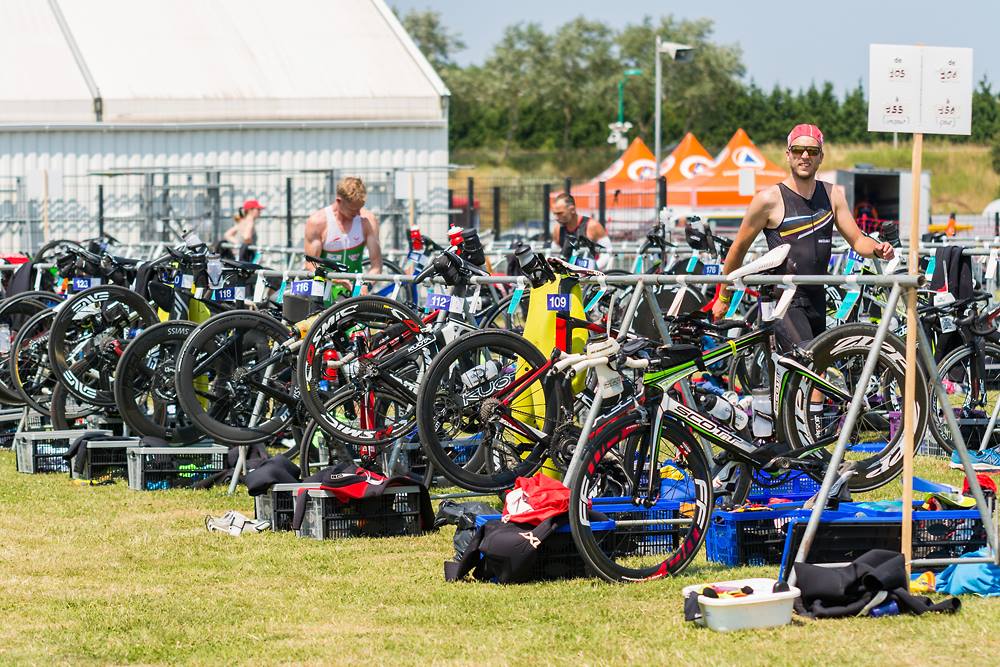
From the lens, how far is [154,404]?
9.23 m

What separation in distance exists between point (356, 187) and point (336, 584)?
13.7 ft

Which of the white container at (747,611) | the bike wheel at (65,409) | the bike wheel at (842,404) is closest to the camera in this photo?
the white container at (747,611)

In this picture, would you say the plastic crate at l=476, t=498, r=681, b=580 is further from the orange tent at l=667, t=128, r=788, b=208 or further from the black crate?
the orange tent at l=667, t=128, r=788, b=208

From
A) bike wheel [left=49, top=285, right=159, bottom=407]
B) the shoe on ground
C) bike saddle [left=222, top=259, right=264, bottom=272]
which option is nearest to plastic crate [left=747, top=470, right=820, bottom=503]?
the shoe on ground

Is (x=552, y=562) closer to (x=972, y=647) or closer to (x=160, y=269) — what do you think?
(x=972, y=647)

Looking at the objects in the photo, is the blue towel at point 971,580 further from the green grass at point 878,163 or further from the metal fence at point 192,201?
the green grass at point 878,163

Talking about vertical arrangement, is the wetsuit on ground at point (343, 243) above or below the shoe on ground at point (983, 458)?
above

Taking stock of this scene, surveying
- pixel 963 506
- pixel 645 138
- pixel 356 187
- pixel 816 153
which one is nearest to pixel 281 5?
pixel 356 187

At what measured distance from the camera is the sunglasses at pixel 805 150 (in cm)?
767

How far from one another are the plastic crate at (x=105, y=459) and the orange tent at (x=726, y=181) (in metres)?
25.0

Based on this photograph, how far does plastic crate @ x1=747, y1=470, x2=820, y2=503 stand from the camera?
680 cm

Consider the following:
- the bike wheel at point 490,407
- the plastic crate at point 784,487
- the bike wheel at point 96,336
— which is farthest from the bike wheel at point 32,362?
the plastic crate at point 784,487

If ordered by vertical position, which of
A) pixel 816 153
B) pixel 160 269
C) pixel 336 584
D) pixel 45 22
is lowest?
pixel 336 584

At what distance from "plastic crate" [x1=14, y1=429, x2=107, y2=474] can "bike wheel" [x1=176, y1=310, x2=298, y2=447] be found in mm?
→ 1693
